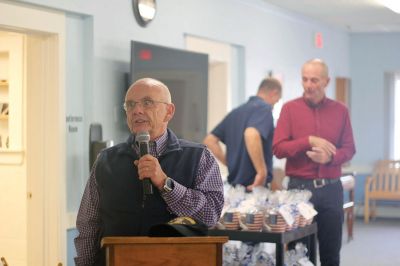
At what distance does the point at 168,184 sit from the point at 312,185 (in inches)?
90.6

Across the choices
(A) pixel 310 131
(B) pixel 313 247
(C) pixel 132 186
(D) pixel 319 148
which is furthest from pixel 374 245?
(C) pixel 132 186

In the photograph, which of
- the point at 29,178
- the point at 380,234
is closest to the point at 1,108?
the point at 29,178

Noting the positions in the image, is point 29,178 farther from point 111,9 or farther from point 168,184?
point 168,184

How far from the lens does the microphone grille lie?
2.44m

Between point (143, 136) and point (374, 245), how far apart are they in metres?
7.19

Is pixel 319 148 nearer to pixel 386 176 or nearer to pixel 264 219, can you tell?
pixel 264 219

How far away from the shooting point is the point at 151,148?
2.57m

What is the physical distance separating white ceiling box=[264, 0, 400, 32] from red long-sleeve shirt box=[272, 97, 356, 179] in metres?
4.25

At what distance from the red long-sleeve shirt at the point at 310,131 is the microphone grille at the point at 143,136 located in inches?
88.7

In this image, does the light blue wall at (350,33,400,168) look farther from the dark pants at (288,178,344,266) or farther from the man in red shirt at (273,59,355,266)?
the dark pants at (288,178,344,266)

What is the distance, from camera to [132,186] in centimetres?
256

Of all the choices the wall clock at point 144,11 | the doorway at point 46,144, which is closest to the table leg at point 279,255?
the doorway at point 46,144

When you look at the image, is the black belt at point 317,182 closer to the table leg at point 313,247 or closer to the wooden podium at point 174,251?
the table leg at point 313,247

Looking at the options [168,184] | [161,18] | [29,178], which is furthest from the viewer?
[161,18]
